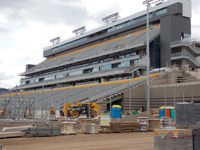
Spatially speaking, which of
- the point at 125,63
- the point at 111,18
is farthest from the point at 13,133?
the point at 111,18

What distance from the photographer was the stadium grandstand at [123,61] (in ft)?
146

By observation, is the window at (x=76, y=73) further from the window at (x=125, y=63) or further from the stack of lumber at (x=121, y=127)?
the stack of lumber at (x=121, y=127)

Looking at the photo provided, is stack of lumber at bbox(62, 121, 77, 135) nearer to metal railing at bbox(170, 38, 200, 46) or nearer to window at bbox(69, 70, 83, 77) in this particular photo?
metal railing at bbox(170, 38, 200, 46)

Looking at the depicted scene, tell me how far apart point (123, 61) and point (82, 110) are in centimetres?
2599

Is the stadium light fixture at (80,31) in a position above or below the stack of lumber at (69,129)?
above

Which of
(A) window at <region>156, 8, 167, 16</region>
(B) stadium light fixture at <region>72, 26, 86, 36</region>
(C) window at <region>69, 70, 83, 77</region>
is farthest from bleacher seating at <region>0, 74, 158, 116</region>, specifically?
(B) stadium light fixture at <region>72, 26, 86, 36</region>

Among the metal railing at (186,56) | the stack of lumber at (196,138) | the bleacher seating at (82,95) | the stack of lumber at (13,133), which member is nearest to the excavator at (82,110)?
the bleacher seating at (82,95)

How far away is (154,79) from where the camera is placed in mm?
43125

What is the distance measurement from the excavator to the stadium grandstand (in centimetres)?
393

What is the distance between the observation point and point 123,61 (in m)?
61.3

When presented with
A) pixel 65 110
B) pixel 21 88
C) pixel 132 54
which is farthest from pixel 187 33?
pixel 21 88

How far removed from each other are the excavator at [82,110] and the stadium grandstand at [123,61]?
3934 millimetres

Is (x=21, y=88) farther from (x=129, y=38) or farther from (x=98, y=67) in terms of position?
(x=129, y=38)

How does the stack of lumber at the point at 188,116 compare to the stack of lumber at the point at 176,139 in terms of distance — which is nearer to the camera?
the stack of lumber at the point at 176,139
